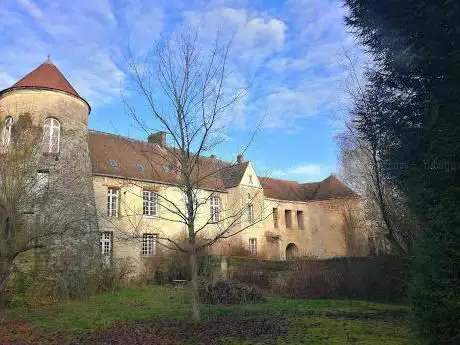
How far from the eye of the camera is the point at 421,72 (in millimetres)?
6316

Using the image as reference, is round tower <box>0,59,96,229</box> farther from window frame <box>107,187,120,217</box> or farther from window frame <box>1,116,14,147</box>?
window frame <box>107,187,120,217</box>

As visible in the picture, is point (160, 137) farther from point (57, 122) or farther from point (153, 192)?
point (57, 122)

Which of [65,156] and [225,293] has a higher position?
[65,156]

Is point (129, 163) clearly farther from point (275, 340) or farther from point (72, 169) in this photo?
point (275, 340)

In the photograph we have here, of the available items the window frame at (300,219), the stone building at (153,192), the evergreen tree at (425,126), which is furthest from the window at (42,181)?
the window frame at (300,219)

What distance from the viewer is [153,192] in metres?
13.0

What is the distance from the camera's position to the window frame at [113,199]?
91.2 feet

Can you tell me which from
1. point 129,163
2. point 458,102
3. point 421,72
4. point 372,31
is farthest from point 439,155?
point 129,163

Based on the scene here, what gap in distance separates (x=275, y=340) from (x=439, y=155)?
5.31 meters

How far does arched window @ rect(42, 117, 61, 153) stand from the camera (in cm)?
2198

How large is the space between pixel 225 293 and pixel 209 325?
5879 mm

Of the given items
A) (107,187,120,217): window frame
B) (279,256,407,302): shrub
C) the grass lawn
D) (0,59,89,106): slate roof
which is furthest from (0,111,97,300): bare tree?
(279,256,407,302): shrub

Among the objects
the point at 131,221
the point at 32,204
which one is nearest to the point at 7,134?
the point at 32,204

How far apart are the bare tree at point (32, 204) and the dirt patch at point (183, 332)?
17.4 ft
